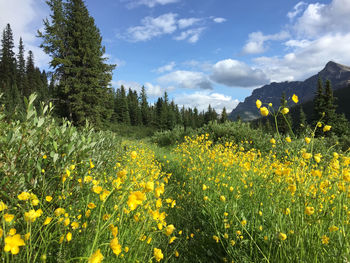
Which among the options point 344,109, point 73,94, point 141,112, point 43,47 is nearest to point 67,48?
point 43,47

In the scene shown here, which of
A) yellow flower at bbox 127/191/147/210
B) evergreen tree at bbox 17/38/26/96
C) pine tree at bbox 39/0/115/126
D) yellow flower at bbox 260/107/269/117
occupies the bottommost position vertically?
yellow flower at bbox 127/191/147/210

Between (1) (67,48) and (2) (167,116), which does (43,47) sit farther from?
(2) (167,116)

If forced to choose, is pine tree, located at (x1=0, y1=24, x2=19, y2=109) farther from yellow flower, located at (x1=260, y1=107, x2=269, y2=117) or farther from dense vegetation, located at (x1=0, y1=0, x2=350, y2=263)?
yellow flower, located at (x1=260, y1=107, x2=269, y2=117)

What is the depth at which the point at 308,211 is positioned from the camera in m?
1.26

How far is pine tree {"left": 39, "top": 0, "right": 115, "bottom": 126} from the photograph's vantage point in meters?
13.8

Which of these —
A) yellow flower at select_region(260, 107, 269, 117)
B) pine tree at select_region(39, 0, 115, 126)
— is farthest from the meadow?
pine tree at select_region(39, 0, 115, 126)

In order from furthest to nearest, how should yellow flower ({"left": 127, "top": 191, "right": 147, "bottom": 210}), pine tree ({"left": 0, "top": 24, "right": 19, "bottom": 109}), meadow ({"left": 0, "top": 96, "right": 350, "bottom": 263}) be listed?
1. pine tree ({"left": 0, "top": 24, "right": 19, "bottom": 109})
2. meadow ({"left": 0, "top": 96, "right": 350, "bottom": 263})
3. yellow flower ({"left": 127, "top": 191, "right": 147, "bottom": 210})

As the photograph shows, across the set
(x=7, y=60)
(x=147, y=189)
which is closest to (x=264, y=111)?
(x=147, y=189)

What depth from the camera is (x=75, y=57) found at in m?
14.0

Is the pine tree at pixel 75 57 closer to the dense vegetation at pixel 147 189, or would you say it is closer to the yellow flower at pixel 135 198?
the dense vegetation at pixel 147 189

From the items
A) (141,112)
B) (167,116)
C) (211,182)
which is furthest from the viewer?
(141,112)

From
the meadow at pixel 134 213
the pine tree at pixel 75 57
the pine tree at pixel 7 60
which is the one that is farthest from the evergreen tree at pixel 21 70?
the meadow at pixel 134 213

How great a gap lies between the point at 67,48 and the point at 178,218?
653 inches

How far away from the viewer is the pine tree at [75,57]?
45.2 feet
